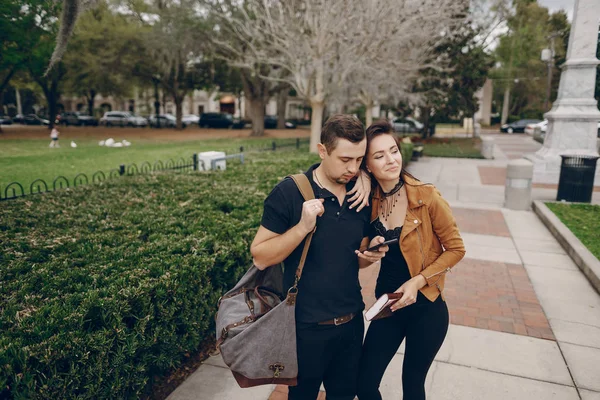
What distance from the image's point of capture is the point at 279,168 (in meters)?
9.21

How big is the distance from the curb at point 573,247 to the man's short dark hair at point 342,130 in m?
4.83

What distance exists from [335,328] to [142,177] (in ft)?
21.4

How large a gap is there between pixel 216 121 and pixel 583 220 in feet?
120

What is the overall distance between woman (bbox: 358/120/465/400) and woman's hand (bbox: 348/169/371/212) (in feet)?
0.31

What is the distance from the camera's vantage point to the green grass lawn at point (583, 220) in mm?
6738

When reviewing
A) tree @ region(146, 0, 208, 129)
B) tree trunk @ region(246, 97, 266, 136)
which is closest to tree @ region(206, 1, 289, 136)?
tree trunk @ region(246, 97, 266, 136)

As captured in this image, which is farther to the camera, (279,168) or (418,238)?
(279,168)

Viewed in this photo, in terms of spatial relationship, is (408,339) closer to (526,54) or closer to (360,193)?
(360,193)

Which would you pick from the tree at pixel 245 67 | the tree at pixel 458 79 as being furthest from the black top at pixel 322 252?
the tree at pixel 458 79

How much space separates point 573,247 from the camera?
6391 millimetres

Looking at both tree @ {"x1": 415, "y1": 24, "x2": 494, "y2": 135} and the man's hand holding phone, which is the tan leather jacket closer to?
the man's hand holding phone

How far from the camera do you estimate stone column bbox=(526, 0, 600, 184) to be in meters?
12.2

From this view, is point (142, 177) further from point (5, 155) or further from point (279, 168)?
point (279, 168)

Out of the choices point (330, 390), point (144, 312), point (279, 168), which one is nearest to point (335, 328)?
point (330, 390)
